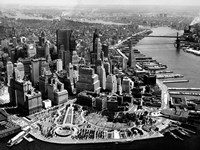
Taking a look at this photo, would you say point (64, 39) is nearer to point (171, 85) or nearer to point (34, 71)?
point (34, 71)

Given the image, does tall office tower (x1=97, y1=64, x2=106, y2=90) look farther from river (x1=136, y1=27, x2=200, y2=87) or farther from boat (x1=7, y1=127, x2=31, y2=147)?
boat (x1=7, y1=127, x2=31, y2=147)

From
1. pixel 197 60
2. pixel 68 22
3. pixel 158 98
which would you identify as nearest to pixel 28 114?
pixel 158 98

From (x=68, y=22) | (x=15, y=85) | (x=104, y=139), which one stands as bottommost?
(x=104, y=139)

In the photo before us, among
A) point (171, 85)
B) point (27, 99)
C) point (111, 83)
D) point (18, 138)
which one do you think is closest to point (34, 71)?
point (27, 99)

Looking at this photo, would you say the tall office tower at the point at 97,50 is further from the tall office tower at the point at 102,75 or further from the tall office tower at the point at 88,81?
the tall office tower at the point at 88,81

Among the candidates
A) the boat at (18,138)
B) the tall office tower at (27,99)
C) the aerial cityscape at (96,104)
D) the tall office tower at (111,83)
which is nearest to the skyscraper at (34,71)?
the aerial cityscape at (96,104)

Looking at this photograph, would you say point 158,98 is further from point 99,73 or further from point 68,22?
point 68,22
